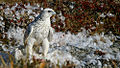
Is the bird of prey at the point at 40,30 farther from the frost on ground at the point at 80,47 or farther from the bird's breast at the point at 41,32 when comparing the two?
the frost on ground at the point at 80,47

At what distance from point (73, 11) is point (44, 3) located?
175 centimetres

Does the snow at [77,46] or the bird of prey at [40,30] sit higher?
the bird of prey at [40,30]

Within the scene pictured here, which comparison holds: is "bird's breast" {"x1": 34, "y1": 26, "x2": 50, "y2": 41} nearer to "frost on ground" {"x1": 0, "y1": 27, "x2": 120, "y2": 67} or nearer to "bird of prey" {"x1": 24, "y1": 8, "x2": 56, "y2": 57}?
"bird of prey" {"x1": 24, "y1": 8, "x2": 56, "y2": 57}

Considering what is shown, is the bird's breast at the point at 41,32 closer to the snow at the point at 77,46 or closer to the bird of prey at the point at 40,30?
the bird of prey at the point at 40,30

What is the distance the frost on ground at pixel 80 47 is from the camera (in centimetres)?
703

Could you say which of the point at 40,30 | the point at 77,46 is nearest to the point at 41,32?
the point at 40,30

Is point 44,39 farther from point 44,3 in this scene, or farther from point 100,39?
point 44,3

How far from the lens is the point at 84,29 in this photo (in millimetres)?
9133

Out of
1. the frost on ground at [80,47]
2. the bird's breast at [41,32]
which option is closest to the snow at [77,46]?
the frost on ground at [80,47]

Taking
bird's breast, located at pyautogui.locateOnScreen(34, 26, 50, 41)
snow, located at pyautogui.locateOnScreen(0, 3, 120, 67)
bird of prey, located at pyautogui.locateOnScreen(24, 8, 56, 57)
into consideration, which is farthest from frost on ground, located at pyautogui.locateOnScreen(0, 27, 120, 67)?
bird's breast, located at pyautogui.locateOnScreen(34, 26, 50, 41)

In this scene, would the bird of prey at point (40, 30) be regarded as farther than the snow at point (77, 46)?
No

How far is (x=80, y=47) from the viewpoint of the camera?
8.09m

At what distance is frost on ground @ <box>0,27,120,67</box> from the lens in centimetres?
703

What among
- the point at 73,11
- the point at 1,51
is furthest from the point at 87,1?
the point at 1,51
